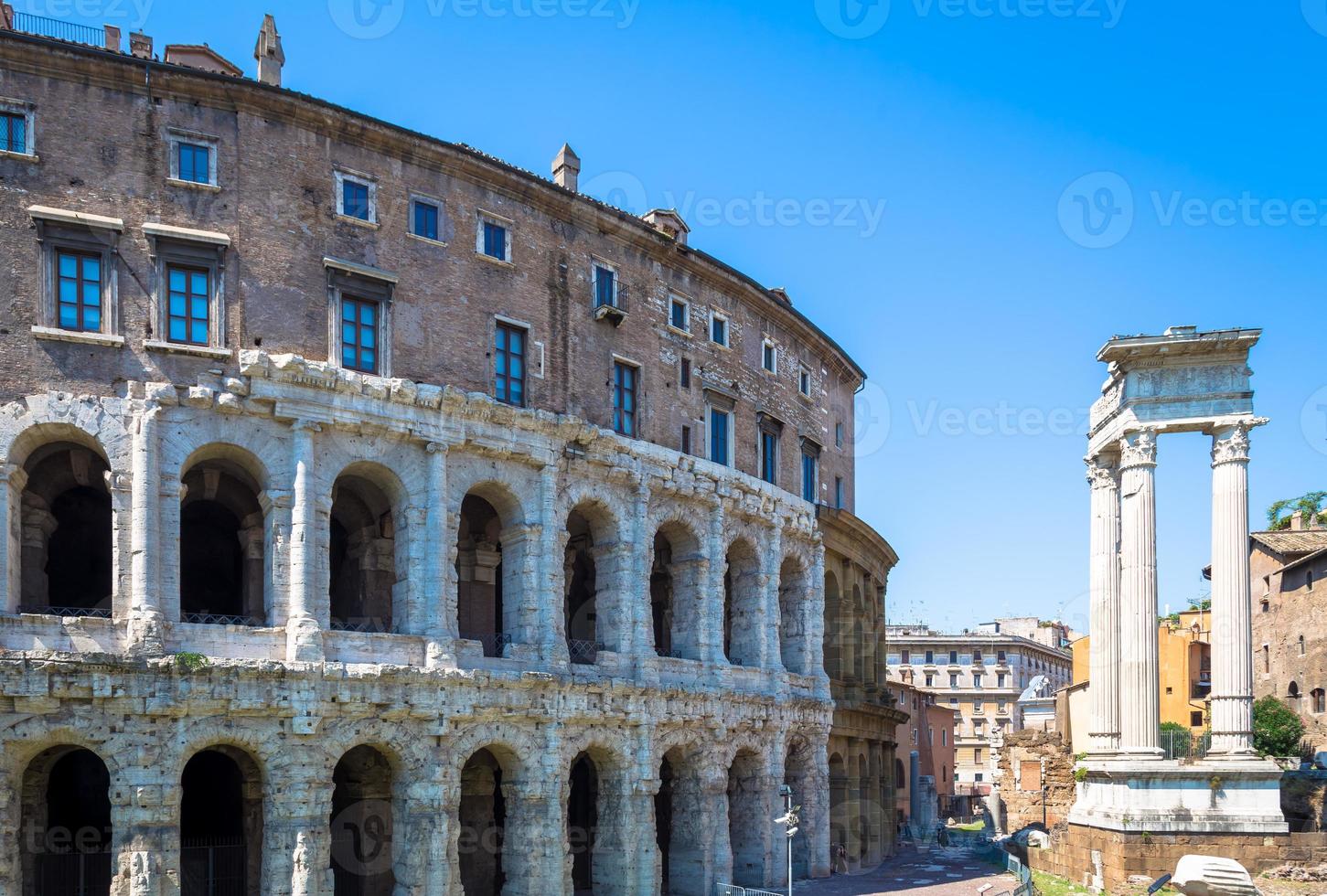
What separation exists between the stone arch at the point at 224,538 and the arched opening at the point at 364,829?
4.39 metres

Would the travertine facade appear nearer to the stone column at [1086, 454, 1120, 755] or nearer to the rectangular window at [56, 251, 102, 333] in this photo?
the rectangular window at [56, 251, 102, 333]

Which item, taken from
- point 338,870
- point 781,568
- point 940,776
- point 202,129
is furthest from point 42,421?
point 940,776

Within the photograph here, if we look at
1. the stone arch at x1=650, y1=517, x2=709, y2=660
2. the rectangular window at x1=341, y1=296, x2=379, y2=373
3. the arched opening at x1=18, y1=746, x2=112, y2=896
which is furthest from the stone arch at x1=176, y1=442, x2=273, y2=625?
the stone arch at x1=650, y1=517, x2=709, y2=660

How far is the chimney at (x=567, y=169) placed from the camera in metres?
35.3

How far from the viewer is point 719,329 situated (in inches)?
1519

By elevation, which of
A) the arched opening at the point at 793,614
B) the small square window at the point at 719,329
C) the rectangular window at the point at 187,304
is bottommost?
the arched opening at the point at 793,614

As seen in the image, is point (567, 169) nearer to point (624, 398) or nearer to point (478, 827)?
point (624, 398)

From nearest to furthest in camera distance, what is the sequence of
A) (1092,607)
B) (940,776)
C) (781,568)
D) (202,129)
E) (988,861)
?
(202,129) → (1092,607) → (781,568) → (988,861) → (940,776)

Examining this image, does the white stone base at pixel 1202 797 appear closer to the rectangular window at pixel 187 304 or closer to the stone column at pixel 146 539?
the stone column at pixel 146 539

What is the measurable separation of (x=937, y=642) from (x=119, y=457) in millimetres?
83525

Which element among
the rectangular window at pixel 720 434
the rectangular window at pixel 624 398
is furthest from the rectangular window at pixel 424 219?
the rectangular window at pixel 720 434

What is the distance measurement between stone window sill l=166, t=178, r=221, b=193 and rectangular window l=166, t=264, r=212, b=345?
1.67m

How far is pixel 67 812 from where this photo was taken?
28.5 metres

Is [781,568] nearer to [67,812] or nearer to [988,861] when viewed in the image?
[988,861]
